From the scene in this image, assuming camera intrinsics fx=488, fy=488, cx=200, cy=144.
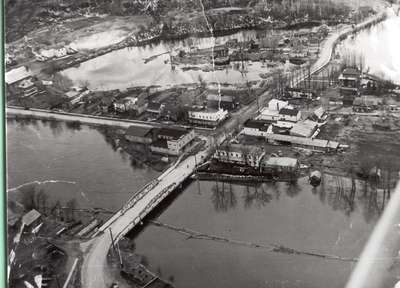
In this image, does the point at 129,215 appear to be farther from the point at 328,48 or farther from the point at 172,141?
the point at 328,48

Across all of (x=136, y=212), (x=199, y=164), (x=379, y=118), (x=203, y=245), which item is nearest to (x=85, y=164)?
(x=136, y=212)

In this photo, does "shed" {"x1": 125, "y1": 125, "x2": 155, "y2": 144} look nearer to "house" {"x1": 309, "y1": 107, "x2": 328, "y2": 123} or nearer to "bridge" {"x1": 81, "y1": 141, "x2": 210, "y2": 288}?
"bridge" {"x1": 81, "y1": 141, "x2": 210, "y2": 288}

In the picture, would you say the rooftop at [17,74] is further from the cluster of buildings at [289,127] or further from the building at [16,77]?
the cluster of buildings at [289,127]

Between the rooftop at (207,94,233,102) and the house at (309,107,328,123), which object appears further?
the rooftop at (207,94,233,102)

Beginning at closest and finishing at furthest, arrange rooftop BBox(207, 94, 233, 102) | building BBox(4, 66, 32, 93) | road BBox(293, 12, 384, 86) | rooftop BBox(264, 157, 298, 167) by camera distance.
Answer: building BBox(4, 66, 32, 93)
rooftop BBox(264, 157, 298, 167)
rooftop BBox(207, 94, 233, 102)
road BBox(293, 12, 384, 86)

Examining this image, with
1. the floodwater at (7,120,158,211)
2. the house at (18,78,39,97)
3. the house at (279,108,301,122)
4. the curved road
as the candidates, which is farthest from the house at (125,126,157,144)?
the house at (279,108,301,122)

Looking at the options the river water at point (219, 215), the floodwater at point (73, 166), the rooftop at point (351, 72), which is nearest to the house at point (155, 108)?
the floodwater at point (73, 166)

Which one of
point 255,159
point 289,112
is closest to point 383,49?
point 289,112
